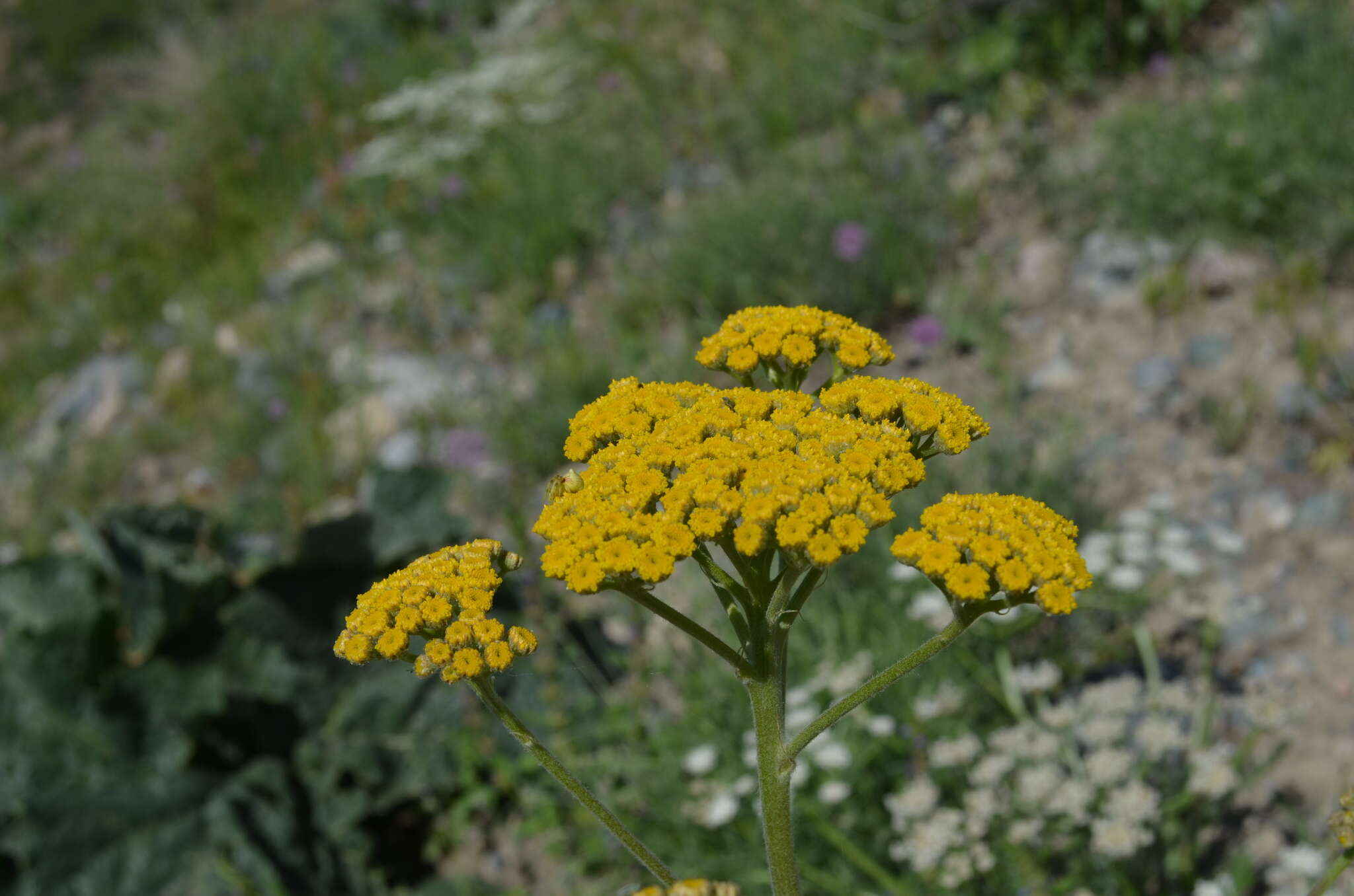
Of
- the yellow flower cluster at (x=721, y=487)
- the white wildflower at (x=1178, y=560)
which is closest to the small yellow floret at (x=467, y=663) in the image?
the yellow flower cluster at (x=721, y=487)

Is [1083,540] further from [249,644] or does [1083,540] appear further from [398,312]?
[398,312]

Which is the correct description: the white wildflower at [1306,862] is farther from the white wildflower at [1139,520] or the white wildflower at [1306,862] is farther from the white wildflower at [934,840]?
the white wildflower at [1139,520]

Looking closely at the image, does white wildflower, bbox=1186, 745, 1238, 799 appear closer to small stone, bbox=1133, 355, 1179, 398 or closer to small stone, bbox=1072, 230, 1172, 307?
small stone, bbox=1133, 355, 1179, 398

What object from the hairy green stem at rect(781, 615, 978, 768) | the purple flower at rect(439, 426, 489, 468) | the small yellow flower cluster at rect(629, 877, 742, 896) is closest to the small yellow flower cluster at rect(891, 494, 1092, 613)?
the hairy green stem at rect(781, 615, 978, 768)

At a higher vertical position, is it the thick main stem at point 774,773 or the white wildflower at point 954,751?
the thick main stem at point 774,773

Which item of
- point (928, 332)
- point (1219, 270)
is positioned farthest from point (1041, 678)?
point (1219, 270)

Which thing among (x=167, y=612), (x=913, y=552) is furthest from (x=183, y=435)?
(x=913, y=552)
